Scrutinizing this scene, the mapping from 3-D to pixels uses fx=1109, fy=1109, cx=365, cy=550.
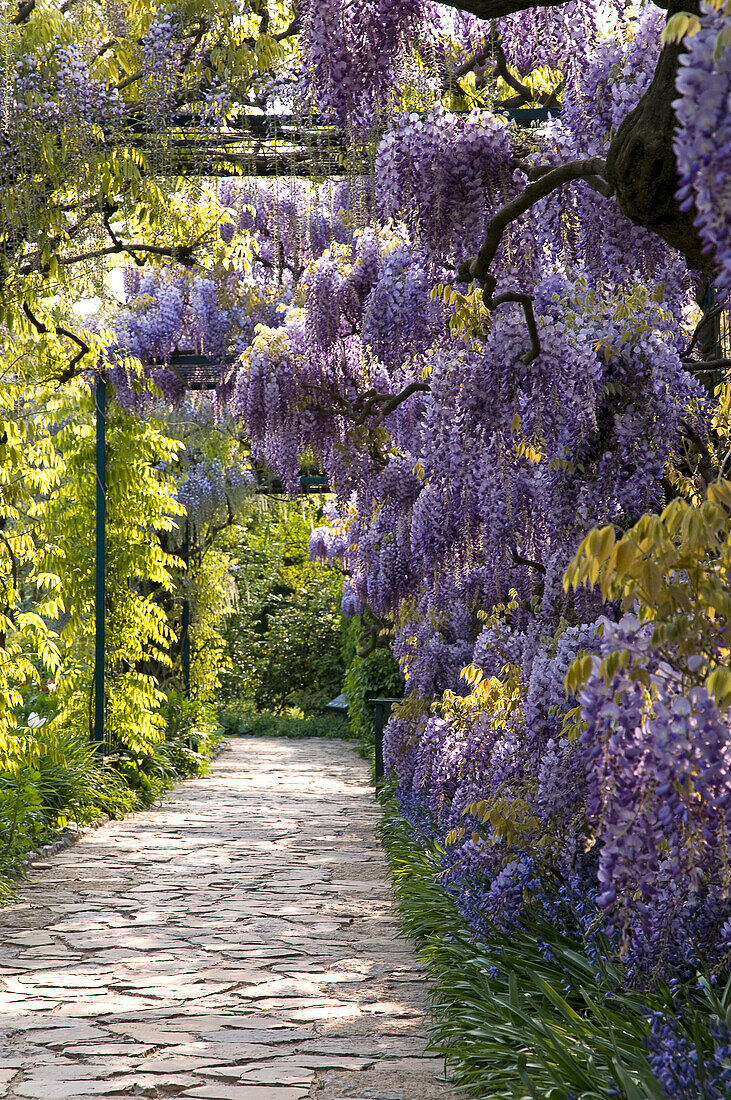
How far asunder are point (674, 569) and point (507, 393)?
2047 mm

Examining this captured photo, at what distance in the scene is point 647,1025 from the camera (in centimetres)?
278

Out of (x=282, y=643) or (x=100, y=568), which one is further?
(x=282, y=643)

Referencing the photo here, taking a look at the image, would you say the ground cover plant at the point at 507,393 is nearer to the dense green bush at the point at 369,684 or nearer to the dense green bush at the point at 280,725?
the dense green bush at the point at 369,684

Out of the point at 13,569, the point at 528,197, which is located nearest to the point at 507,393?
the point at 528,197

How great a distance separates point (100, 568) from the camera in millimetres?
8266

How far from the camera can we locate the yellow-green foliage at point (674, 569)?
1.96m

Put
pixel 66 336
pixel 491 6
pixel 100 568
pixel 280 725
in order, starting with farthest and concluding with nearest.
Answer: pixel 280 725 → pixel 100 568 → pixel 66 336 → pixel 491 6

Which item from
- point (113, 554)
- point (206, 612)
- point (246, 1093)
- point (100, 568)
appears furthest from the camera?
point (206, 612)

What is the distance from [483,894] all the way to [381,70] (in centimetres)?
326

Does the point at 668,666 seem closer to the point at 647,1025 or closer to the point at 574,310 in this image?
the point at 647,1025

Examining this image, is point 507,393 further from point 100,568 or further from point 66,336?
point 100,568

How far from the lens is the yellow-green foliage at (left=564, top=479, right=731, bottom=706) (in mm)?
1956

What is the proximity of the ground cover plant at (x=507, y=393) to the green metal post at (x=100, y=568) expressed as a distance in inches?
9.9

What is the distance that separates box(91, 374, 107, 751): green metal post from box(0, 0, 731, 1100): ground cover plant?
251mm
